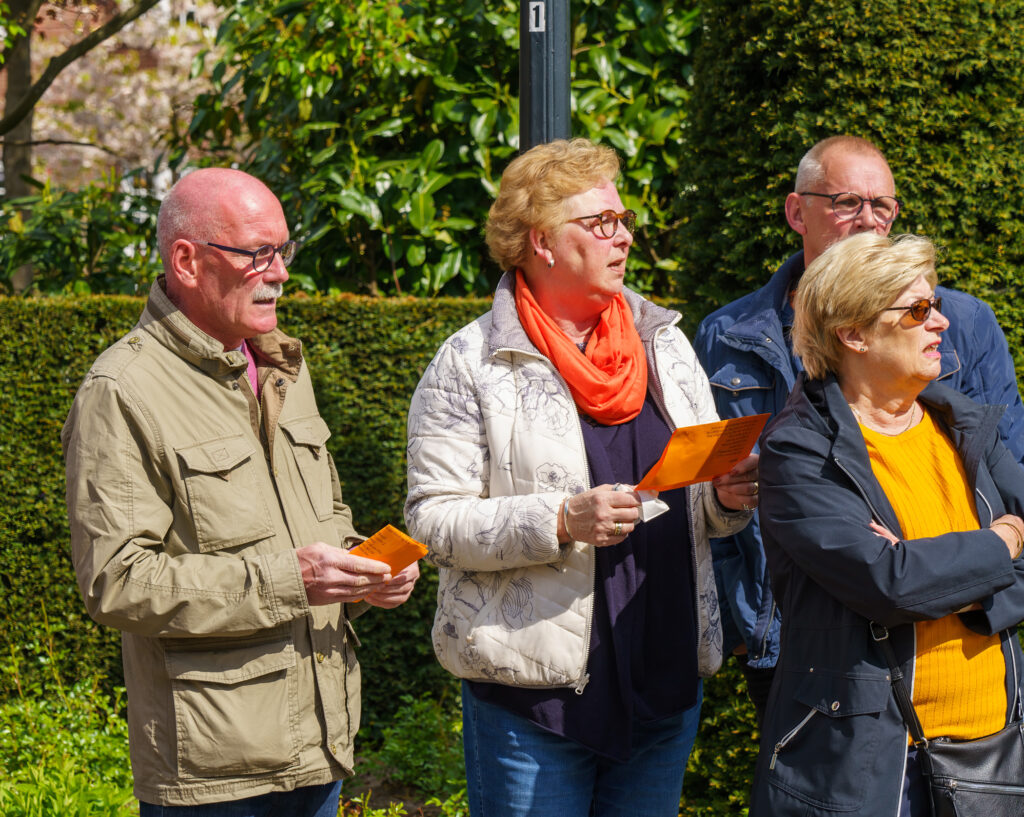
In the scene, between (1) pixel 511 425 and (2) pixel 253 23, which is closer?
(1) pixel 511 425

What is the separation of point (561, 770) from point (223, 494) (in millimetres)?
1041

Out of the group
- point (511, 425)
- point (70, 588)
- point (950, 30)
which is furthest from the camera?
point (70, 588)

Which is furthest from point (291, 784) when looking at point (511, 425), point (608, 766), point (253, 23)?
point (253, 23)

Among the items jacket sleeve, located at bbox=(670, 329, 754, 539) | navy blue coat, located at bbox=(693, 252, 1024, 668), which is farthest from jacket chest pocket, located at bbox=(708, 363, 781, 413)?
jacket sleeve, located at bbox=(670, 329, 754, 539)

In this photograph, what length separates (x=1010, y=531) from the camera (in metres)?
2.44

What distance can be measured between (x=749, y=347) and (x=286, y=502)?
4.76 feet

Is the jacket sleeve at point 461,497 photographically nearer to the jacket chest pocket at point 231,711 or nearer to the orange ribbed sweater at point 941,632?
the jacket chest pocket at point 231,711

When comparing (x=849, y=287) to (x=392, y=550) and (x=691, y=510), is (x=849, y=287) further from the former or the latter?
(x=392, y=550)

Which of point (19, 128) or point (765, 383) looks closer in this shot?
point (765, 383)

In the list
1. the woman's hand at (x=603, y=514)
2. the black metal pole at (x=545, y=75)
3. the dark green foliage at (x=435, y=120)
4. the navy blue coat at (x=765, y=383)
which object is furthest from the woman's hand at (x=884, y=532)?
the dark green foliage at (x=435, y=120)

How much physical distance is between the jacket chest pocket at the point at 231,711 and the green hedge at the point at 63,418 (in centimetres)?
295

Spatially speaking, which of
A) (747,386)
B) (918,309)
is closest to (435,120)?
(747,386)

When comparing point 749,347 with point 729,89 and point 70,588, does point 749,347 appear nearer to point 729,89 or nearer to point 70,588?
point 729,89

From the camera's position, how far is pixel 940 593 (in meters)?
2.29
